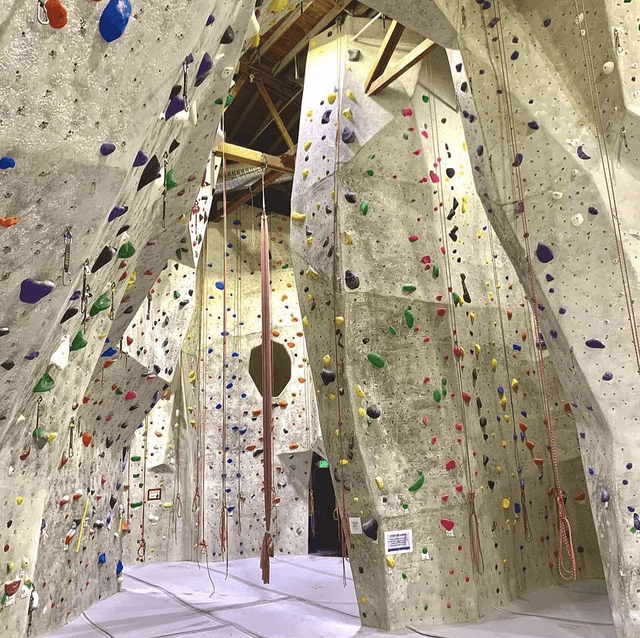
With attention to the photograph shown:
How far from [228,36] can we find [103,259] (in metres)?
1.03

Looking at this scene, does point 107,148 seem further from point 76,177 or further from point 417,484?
point 417,484

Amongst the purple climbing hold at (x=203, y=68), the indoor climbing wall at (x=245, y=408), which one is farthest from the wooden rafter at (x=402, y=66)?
the indoor climbing wall at (x=245, y=408)

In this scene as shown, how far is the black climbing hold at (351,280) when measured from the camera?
14.6ft

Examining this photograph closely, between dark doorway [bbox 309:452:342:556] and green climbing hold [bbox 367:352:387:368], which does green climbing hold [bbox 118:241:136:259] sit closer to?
green climbing hold [bbox 367:352:387:368]

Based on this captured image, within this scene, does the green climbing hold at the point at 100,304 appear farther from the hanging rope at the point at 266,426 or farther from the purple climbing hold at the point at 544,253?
the purple climbing hold at the point at 544,253

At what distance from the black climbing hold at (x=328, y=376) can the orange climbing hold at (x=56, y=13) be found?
3.34m

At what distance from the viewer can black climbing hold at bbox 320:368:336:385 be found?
445 cm

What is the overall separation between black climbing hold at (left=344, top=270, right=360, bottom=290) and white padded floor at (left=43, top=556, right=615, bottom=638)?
2377mm

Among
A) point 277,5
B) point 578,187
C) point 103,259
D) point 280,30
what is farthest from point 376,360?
point 280,30

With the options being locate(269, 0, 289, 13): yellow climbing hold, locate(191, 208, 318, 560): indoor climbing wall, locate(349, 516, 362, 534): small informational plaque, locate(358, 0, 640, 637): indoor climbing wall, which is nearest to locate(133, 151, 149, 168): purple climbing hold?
locate(269, 0, 289, 13): yellow climbing hold

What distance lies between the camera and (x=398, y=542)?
4.11m

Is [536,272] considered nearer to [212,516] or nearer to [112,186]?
[112,186]

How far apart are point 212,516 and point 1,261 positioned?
717 centimetres

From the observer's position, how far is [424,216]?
4.83 meters
